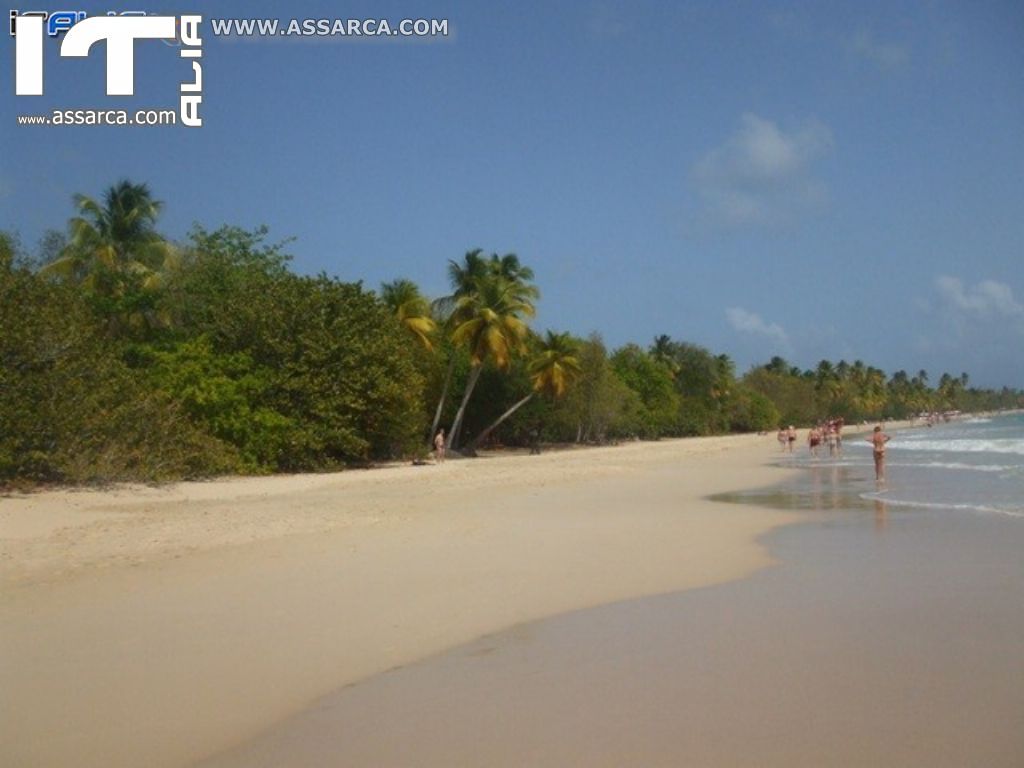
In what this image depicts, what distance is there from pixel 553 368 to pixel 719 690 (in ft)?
121

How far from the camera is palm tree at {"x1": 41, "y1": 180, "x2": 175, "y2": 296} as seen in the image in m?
33.2

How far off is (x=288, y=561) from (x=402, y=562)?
1.29 metres

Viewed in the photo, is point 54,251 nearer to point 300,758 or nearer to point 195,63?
point 195,63

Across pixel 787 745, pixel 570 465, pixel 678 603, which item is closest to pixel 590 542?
pixel 678 603

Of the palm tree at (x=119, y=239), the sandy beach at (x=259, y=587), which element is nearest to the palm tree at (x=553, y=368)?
the palm tree at (x=119, y=239)

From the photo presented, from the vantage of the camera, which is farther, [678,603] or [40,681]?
[678,603]

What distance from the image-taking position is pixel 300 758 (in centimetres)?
502

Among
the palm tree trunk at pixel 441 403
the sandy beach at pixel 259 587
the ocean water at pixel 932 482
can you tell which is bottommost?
the ocean water at pixel 932 482

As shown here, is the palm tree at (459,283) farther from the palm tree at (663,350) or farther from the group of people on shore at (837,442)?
the palm tree at (663,350)

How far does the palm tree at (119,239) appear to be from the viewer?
33.2 metres

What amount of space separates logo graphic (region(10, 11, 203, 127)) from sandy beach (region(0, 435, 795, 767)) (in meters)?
5.84

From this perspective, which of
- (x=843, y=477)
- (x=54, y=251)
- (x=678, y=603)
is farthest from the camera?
(x=54, y=251)

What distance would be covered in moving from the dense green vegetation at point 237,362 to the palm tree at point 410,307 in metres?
0.08

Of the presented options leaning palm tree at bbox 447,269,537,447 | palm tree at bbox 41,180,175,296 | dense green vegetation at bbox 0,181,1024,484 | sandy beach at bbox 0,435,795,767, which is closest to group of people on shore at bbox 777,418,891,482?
sandy beach at bbox 0,435,795,767
